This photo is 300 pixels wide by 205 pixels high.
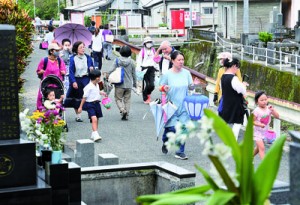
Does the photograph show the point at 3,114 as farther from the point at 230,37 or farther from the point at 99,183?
the point at 230,37

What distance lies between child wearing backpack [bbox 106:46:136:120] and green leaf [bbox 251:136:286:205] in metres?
13.7

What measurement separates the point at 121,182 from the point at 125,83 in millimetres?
7501

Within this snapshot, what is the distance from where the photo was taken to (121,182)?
12.2 meters

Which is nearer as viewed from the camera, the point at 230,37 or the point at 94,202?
the point at 94,202

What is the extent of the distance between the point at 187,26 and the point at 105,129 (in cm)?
4051

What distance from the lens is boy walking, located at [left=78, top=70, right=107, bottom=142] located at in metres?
17.1

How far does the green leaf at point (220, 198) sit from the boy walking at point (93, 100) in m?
11.2

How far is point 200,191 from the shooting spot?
6.16m

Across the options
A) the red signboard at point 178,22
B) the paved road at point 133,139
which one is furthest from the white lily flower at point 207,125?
the red signboard at point 178,22

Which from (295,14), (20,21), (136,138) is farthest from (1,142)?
(295,14)

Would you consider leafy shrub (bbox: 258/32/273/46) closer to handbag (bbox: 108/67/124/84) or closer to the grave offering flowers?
handbag (bbox: 108/67/124/84)

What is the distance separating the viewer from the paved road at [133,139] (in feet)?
49.1

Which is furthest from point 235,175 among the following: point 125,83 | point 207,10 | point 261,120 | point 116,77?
point 207,10

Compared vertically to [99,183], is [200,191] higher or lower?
higher
